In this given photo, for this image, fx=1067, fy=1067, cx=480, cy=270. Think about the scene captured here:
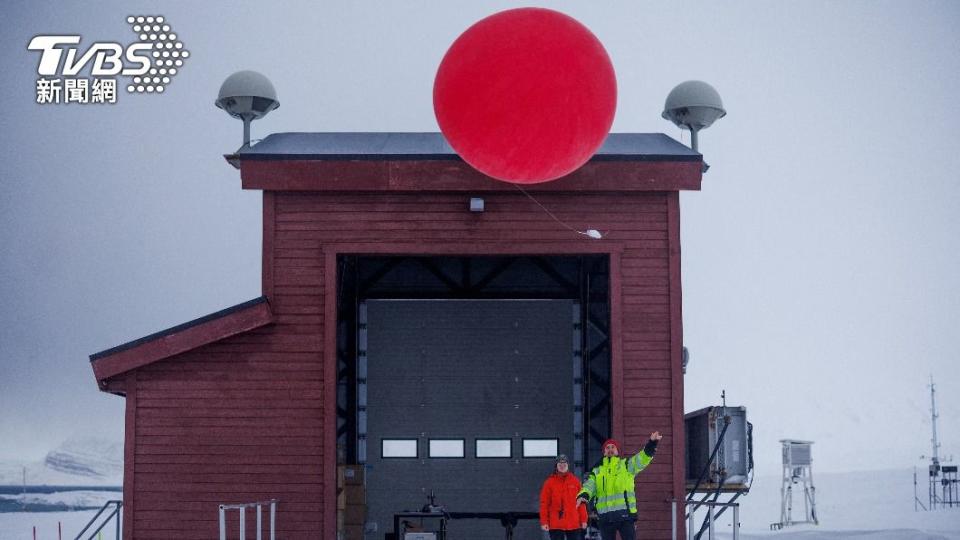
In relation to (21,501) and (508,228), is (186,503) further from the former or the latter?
(21,501)

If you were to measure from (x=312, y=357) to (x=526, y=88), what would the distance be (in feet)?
28.1

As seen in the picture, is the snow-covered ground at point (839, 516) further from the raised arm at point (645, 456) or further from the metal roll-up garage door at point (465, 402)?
the raised arm at point (645, 456)

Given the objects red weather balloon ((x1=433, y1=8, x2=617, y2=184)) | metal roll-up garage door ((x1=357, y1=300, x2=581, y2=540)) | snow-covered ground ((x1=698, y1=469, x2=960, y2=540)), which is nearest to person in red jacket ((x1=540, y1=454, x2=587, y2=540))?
red weather balloon ((x1=433, y1=8, x2=617, y2=184))

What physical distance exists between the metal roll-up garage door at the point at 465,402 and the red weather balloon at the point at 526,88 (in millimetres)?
12570

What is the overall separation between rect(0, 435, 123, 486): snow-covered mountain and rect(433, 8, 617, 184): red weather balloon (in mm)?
152433

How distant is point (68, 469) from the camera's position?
180m

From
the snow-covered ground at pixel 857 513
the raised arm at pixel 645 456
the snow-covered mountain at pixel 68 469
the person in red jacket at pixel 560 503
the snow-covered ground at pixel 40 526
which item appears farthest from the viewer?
the snow-covered mountain at pixel 68 469

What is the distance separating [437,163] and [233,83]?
395cm

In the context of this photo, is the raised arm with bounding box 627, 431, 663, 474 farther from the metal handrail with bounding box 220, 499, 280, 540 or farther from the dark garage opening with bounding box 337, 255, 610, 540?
the dark garage opening with bounding box 337, 255, 610, 540

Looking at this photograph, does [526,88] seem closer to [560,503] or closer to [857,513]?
[560,503]

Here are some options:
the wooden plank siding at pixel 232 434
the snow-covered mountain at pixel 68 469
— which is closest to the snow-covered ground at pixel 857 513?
the wooden plank siding at pixel 232 434

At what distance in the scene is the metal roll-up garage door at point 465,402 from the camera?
20.7 meters

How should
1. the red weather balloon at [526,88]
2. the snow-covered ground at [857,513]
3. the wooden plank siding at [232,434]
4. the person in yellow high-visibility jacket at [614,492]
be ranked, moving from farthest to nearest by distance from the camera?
the snow-covered ground at [857,513] → the wooden plank siding at [232,434] → the person in yellow high-visibility jacket at [614,492] → the red weather balloon at [526,88]

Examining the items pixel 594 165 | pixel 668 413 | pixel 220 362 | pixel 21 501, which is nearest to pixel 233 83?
pixel 220 362
